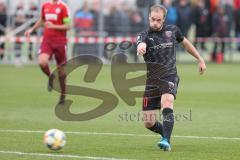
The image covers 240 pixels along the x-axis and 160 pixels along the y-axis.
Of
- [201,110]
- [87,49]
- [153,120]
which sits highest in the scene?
[153,120]

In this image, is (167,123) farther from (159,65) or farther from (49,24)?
(49,24)

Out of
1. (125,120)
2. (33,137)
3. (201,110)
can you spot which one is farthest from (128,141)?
(201,110)

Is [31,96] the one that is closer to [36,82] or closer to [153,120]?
[36,82]

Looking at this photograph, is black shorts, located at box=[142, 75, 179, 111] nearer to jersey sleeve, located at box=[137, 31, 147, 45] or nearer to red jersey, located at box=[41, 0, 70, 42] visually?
jersey sleeve, located at box=[137, 31, 147, 45]

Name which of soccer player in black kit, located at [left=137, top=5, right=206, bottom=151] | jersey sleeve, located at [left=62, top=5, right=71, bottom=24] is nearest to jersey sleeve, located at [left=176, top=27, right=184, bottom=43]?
soccer player in black kit, located at [left=137, top=5, right=206, bottom=151]

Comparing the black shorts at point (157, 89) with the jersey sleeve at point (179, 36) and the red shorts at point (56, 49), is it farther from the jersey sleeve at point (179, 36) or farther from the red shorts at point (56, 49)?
the red shorts at point (56, 49)

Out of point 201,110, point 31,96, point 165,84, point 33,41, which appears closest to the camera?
point 165,84

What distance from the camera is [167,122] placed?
10.8 metres

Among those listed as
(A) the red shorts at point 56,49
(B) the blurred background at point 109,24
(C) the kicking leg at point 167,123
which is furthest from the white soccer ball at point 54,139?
(B) the blurred background at point 109,24

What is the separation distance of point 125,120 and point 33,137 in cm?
307

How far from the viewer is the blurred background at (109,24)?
108 feet

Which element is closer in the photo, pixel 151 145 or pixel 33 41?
pixel 151 145

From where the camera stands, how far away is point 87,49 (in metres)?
33.9

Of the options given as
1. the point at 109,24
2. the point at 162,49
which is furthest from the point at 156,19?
the point at 109,24
